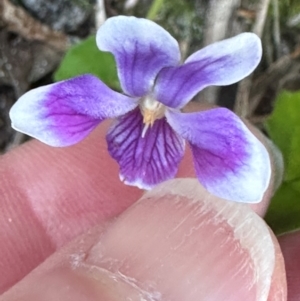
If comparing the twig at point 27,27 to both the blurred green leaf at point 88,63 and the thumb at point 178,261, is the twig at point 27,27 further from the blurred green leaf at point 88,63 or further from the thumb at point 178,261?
the thumb at point 178,261

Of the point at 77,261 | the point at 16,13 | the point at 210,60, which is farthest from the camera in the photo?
the point at 16,13

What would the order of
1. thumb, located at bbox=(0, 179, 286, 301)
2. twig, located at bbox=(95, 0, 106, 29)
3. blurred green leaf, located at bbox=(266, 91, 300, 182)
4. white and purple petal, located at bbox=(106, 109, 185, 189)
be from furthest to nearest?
1. twig, located at bbox=(95, 0, 106, 29)
2. blurred green leaf, located at bbox=(266, 91, 300, 182)
3. white and purple petal, located at bbox=(106, 109, 185, 189)
4. thumb, located at bbox=(0, 179, 286, 301)

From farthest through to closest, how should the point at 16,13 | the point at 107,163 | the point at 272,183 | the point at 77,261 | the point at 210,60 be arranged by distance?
the point at 16,13, the point at 107,163, the point at 272,183, the point at 77,261, the point at 210,60

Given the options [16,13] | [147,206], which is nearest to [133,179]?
[147,206]

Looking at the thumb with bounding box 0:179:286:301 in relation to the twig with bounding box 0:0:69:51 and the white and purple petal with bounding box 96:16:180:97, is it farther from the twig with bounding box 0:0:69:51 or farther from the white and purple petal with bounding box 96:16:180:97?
the twig with bounding box 0:0:69:51

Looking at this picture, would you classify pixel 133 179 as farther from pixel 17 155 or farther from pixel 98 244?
pixel 17 155

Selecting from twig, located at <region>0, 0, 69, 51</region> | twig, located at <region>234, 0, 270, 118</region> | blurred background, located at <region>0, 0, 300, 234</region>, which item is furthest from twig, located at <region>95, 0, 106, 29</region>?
twig, located at <region>234, 0, 270, 118</region>

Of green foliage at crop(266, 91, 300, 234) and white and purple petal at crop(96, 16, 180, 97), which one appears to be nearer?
white and purple petal at crop(96, 16, 180, 97)

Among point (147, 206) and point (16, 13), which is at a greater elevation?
point (16, 13)

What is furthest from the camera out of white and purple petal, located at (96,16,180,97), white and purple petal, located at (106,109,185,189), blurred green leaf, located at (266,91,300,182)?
blurred green leaf, located at (266,91,300,182)
